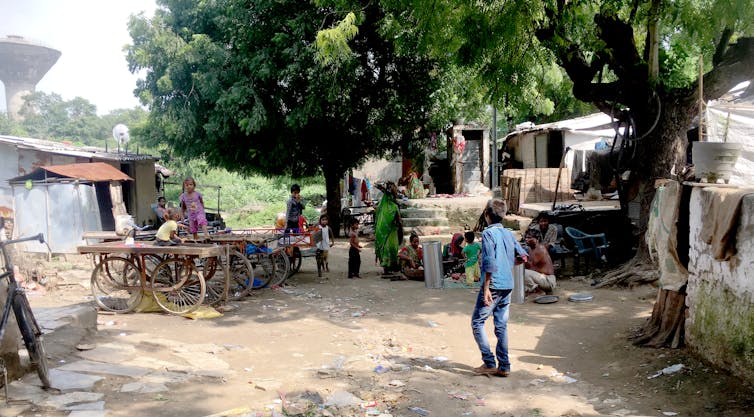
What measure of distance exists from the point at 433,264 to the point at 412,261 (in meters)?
1.11

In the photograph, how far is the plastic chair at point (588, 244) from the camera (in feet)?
34.9

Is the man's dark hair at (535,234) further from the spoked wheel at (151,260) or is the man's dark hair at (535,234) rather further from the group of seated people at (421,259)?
the spoked wheel at (151,260)

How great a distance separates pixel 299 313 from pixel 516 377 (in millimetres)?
3784

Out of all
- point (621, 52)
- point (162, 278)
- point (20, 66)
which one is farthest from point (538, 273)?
point (20, 66)

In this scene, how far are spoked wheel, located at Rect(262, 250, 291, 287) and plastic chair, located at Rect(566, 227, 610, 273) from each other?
5278mm

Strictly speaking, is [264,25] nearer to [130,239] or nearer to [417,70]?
[417,70]

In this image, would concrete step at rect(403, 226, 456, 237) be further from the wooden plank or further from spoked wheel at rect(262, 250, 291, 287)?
the wooden plank

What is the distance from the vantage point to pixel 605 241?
10.8 m

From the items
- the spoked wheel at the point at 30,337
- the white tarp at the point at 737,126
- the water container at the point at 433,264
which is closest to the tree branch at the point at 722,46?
the white tarp at the point at 737,126

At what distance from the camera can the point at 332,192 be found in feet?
58.4

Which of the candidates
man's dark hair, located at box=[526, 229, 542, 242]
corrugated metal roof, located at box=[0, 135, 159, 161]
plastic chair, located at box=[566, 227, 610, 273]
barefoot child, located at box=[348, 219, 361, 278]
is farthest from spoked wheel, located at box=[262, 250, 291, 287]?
corrugated metal roof, located at box=[0, 135, 159, 161]

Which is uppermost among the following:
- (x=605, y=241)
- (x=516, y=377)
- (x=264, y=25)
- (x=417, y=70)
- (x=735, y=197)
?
(x=264, y=25)

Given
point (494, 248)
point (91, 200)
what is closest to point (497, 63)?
point (494, 248)

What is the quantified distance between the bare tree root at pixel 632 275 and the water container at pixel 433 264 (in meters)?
2.63
